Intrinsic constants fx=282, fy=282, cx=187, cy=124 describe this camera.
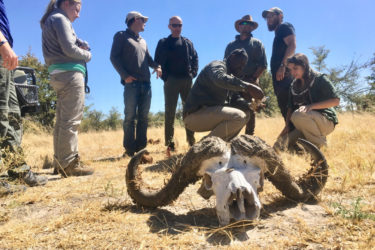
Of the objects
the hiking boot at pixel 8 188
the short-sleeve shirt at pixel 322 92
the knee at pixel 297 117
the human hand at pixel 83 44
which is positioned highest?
the human hand at pixel 83 44

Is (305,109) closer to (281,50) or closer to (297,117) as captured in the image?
(297,117)

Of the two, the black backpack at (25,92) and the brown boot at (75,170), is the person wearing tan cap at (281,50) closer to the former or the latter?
the brown boot at (75,170)

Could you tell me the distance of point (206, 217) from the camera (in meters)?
2.22

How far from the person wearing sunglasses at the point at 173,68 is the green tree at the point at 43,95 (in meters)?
12.2

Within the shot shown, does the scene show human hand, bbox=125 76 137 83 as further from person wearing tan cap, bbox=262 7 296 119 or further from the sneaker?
person wearing tan cap, bbox=262 7 296 119

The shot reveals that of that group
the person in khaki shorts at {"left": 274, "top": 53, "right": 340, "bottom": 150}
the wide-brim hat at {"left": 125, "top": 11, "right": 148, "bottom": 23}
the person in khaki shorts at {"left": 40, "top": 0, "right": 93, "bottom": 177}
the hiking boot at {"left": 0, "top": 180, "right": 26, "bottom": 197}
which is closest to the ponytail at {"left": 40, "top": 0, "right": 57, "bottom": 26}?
the person in khaki shorts at {"left": 40, "top": 0, "right": 93, "bottom": 177}

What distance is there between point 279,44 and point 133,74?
9.45 feet

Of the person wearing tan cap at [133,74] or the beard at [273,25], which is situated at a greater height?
the beard at [273,25]

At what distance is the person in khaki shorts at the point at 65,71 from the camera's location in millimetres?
3693

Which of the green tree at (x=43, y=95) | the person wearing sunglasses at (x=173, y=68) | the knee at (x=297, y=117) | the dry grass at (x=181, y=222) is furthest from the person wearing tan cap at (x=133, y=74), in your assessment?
the green tree at (x=43, y=95)

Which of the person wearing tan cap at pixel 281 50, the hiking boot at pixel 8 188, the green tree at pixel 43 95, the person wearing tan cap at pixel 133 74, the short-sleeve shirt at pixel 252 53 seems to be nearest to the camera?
the hiking boot at pixel 8 188

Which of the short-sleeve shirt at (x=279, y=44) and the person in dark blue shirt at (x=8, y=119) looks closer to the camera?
the person in dark blue shirt at (x=8, y=119)

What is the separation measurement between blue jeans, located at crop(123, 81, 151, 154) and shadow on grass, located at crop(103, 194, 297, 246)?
110 inches

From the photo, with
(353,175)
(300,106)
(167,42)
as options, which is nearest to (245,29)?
(167,42)
